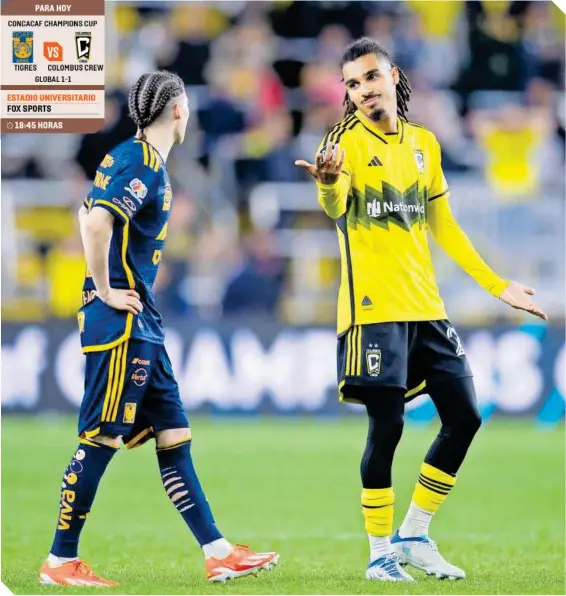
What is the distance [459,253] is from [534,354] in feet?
26.5

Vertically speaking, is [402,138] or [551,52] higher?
[551,52]

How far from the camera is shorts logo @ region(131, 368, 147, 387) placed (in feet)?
17.8

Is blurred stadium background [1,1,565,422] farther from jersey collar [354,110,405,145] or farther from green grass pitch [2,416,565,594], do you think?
jersey collar [354,110,405,145]

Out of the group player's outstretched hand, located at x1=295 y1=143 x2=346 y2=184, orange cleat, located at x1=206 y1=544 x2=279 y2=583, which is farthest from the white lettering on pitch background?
player's outstretched hand, located at x1=295 y1=143 x2=346 y2=184

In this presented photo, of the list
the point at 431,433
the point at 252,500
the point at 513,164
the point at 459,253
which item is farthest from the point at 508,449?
the point at 459,253

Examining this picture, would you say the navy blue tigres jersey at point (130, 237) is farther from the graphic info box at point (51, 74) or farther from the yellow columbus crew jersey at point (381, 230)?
the graphic info box at point (51, 74)

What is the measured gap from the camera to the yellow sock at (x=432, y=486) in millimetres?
5801

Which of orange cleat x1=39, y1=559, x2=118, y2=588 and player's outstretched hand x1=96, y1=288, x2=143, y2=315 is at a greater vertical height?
player's outstretched hand x1=96, y1=288, x2=143, y2=315

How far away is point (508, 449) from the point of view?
11.8 meters

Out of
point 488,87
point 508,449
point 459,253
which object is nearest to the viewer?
point 459,253

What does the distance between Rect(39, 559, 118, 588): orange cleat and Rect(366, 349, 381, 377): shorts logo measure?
1.45 metres

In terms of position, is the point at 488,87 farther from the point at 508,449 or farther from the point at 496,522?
the point at 496,522

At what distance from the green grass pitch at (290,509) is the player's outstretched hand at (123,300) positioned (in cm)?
120

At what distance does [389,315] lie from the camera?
5.62 meters
